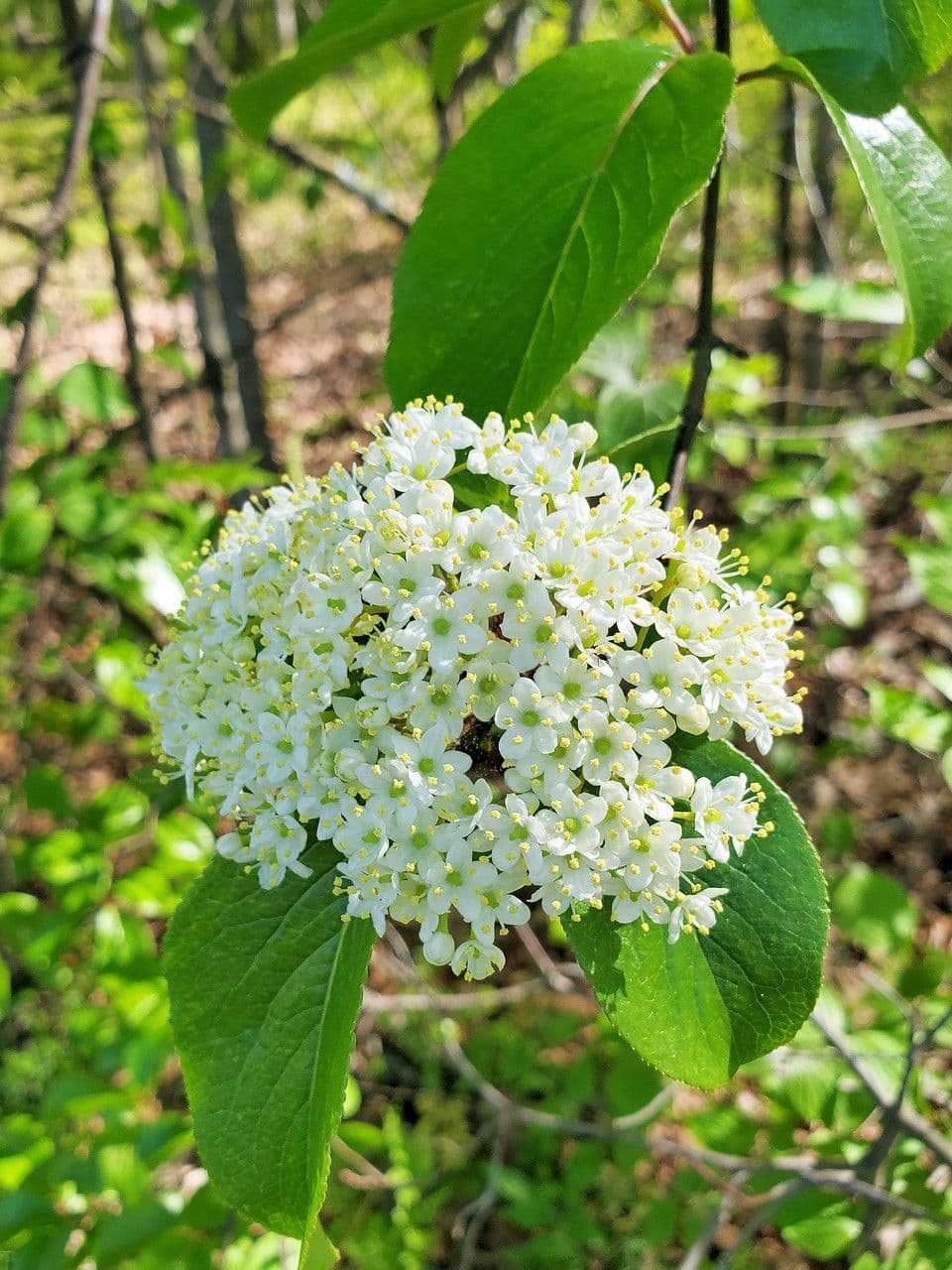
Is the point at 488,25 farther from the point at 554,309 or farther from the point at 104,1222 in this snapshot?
the point at 104,1222

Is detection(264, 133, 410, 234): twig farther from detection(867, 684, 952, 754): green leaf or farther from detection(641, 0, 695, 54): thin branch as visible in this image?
detection(867, 684, 952, 754): green leaf

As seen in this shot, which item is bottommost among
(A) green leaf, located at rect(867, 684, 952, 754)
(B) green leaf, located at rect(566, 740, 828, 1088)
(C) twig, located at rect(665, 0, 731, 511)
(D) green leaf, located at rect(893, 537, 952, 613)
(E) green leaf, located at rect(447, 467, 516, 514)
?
(A) green leaf, located at rect(867, 684, 952, 754)

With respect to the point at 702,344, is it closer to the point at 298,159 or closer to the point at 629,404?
the point at 629,404

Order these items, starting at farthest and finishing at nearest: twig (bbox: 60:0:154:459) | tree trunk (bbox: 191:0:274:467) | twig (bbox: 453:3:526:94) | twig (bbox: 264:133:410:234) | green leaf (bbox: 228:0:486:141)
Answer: tree trunk (bbox: 191:0:274:467), twig (bbox: 453:3:526:94), twig (bbox: 264:133:410:234), twig (bbox: 60:0:154:459), green leaf (bbox: 228:0:486:141)

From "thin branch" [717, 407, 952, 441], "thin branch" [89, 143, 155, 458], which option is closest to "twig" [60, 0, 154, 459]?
"thin branch" [89, 143, 155, 458]

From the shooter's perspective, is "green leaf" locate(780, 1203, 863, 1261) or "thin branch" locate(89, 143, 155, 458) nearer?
"green leaf" locate(780, 1203, 863, 1261)

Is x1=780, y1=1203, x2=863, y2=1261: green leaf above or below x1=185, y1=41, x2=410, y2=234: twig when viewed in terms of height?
below

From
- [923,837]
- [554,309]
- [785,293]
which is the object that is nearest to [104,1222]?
[554,309]

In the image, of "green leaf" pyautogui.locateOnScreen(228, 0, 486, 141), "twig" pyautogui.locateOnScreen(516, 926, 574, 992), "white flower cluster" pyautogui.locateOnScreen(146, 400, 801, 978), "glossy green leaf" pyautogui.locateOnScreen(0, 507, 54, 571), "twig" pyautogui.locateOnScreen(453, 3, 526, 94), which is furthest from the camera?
"twig" pyautogui.locateOnScreen(453, 3, 526, 94)
